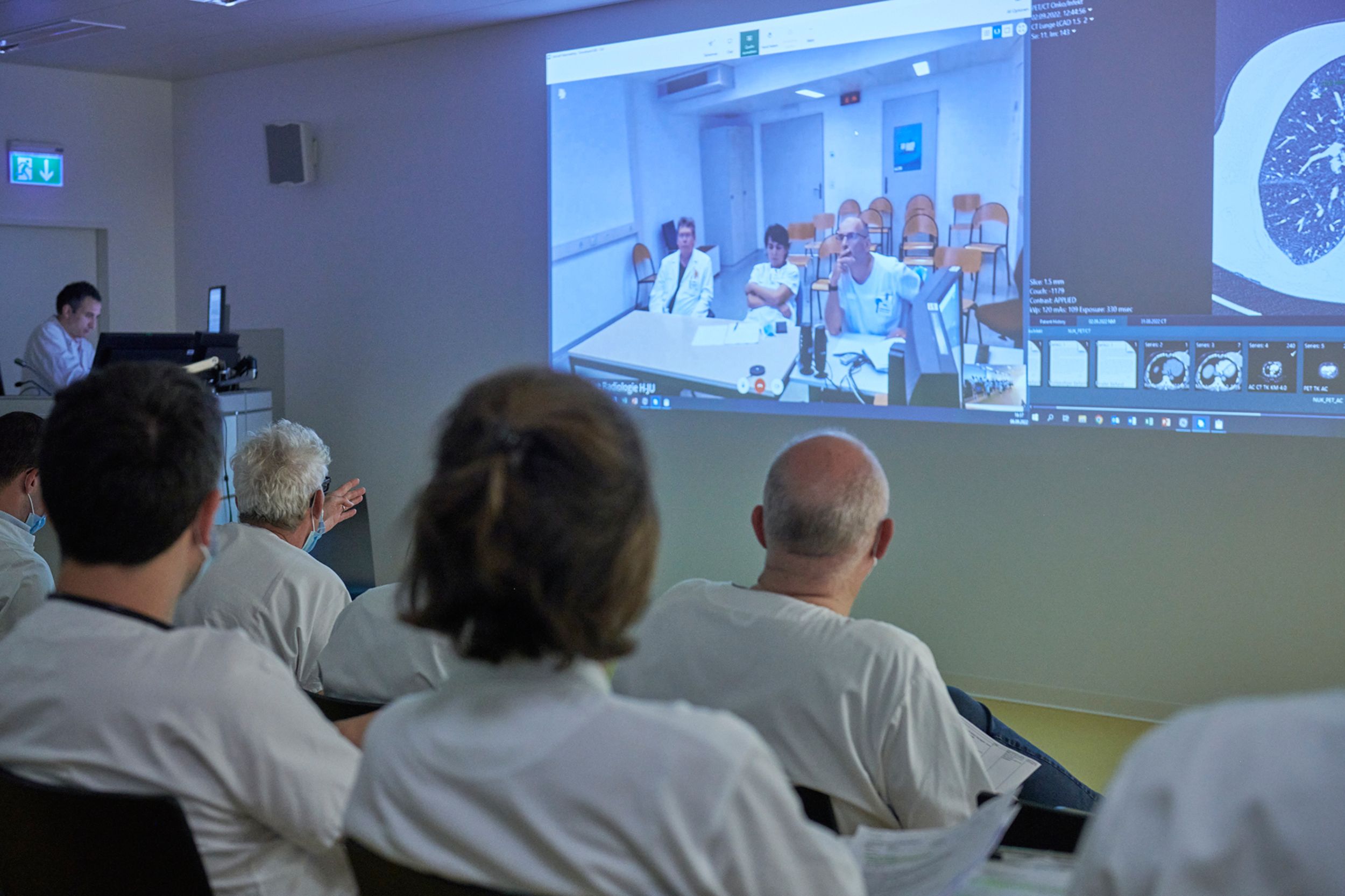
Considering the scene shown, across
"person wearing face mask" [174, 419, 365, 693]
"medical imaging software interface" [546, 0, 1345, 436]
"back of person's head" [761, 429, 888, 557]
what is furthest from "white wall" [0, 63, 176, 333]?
"back of person's head" [761, 429, 888, 557]

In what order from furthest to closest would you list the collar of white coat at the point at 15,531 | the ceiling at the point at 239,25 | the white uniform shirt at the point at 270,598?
1. the ceiling at the point at 239,25
2. the collar of white coat at the point at 15,531
3. the white uniform shirt at the point at 270,598

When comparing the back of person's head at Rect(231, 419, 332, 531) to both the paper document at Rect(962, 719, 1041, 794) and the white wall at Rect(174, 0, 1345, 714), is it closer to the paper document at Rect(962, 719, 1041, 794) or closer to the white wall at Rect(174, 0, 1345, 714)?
the white wall at Rect(174, 0, 1345, 714)

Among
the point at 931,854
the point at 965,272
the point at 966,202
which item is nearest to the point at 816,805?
the point at 931,854

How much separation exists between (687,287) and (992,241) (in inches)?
51.5

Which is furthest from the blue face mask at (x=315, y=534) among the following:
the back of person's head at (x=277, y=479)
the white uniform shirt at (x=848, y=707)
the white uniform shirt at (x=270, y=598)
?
the white uniform shirt at (x=848, y=707)

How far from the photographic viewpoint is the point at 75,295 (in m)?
6.29

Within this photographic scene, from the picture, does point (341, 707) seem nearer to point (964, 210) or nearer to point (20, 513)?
point (20, 513)

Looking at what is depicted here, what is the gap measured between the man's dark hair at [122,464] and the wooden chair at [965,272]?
324 cm

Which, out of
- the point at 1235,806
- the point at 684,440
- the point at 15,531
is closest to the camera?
the point at 1235,806

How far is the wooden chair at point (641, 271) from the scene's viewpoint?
4.96 meters

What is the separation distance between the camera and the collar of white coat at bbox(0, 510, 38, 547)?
8.69 ft

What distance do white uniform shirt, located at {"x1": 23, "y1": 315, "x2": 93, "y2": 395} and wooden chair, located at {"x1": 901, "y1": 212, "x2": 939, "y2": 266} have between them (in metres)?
4.45

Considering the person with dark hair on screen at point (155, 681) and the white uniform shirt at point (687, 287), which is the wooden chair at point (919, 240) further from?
the person with dark hair on screen at point (155, 681)

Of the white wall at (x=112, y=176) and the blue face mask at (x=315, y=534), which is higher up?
the white wall at (x=112, y=176)
